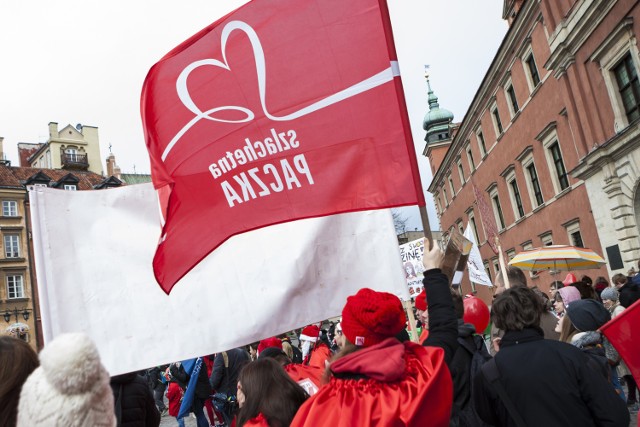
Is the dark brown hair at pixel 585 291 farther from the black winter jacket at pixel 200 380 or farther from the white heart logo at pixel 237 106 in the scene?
the black winter jacket at pixel 200 380

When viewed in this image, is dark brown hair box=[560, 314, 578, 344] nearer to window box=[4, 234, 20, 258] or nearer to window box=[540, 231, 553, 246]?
window box=[540, 231, 553, 246]

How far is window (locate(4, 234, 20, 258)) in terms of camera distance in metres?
44.4

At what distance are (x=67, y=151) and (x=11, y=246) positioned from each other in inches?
521

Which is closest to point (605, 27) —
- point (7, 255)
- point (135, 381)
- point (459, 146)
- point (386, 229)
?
point (386, 229)

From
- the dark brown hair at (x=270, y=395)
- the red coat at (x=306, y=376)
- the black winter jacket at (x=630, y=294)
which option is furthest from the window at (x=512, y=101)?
the dark brown hair at (x=270, y=395)

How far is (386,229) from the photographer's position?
377 centimetres

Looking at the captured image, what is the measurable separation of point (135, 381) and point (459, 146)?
36.9 meters

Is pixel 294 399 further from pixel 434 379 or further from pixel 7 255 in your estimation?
pixel 7 255

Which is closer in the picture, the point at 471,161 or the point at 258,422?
the point at 258,422

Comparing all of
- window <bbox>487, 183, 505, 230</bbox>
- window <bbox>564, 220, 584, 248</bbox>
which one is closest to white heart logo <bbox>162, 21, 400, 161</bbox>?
window <bbox>564, 220, 584, 248</bbox>

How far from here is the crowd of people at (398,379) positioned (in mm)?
1931

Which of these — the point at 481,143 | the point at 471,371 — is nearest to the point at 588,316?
the point at 471,371

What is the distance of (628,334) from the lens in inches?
99.7

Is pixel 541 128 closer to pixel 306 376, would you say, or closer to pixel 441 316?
pixel 306 376
